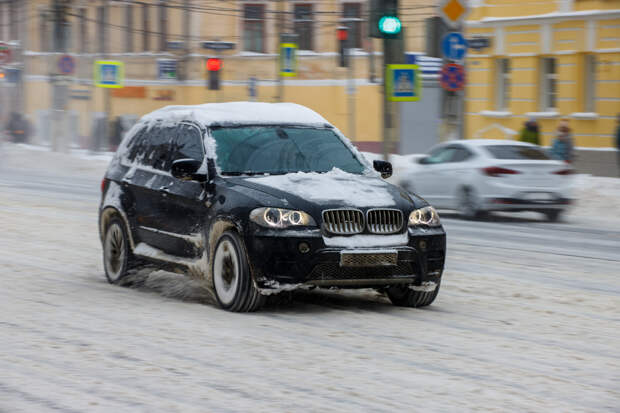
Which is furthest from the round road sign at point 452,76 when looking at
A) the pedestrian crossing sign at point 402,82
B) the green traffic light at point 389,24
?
the green traffic light at point 389,24

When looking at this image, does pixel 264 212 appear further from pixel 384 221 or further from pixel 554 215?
pixel 554 215

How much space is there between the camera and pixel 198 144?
10305mm

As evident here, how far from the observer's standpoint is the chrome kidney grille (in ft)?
29.8

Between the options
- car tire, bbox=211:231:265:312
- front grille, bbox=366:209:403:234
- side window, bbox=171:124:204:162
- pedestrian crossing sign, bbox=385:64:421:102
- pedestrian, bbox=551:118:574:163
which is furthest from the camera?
pedestrian, bbox=551:118:574:163

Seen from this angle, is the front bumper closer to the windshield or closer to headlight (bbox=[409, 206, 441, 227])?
headlight (bbox=[409, 206, 441, 227])

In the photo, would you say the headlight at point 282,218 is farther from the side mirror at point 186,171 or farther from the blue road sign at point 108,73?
the blue road sign at point 108,73

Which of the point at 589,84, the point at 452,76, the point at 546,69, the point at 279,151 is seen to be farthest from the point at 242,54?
the point at 279,151

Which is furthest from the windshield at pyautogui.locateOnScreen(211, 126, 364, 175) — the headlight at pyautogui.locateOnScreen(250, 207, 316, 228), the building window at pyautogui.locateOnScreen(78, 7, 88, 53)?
the building window at pyautogui.locateOnScreen(78, 7, 88, 53)

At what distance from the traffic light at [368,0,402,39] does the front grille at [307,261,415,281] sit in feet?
43.0

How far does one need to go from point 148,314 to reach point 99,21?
2075 inches

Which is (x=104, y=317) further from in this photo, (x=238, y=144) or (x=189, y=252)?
(x=238, y=144)

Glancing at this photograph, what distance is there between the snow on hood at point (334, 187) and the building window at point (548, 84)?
1044 inches

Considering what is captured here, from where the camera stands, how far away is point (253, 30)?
2194 inches

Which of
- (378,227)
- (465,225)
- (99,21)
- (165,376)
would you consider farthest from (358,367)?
(99,21)
